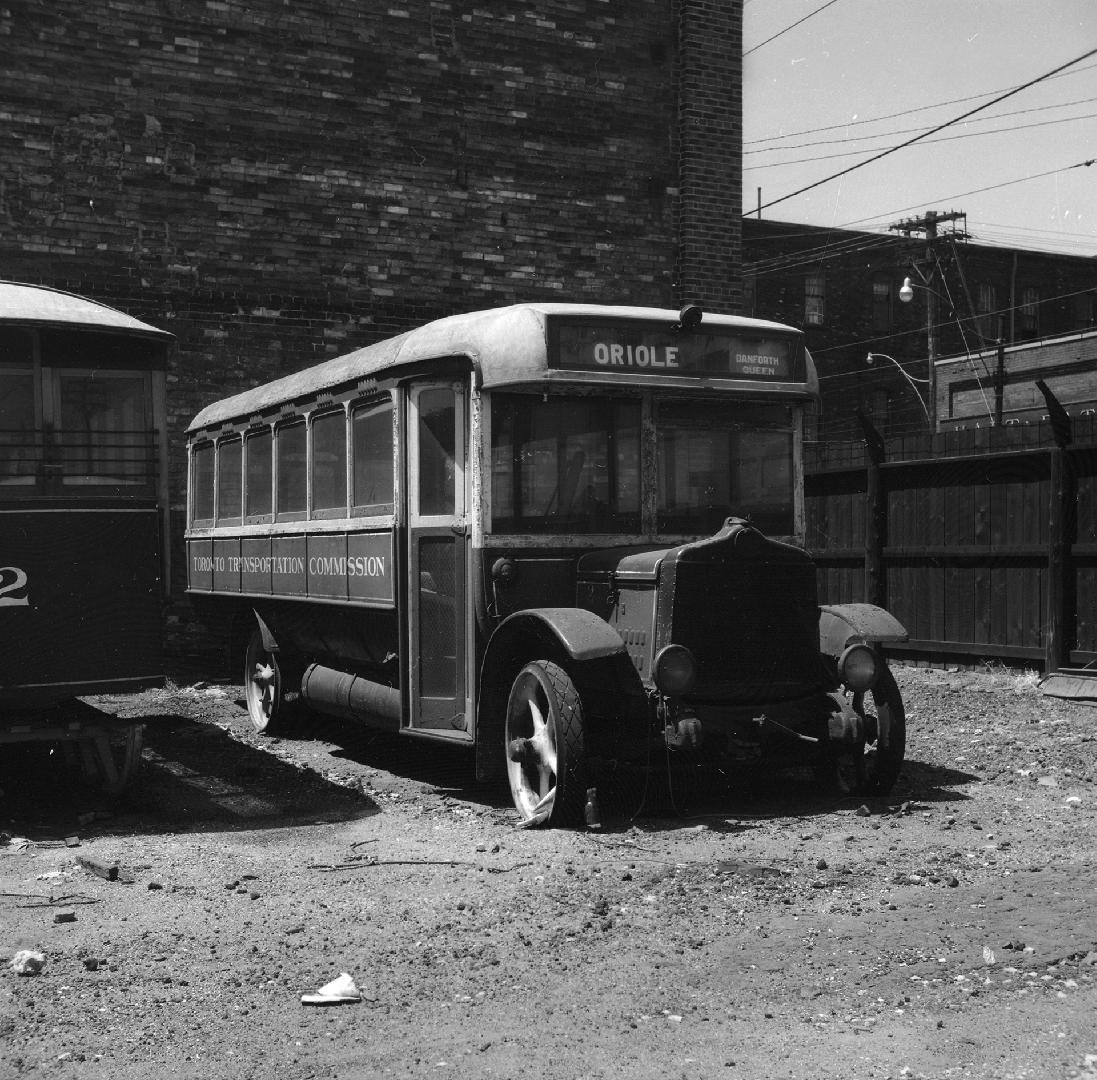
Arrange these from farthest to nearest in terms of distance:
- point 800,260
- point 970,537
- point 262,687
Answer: point 800,260
point 970,537
point 262,687

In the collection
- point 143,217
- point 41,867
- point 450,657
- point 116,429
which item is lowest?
point 41,867

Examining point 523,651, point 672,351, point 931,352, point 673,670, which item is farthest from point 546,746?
point 931,352

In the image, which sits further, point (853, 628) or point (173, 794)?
point (173, 794)

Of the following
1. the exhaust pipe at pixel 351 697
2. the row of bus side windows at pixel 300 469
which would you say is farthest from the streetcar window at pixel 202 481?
the exhaust pipe at pixel 351 697

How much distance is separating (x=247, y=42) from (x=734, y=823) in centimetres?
1053

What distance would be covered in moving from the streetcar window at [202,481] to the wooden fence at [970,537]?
19.8 feet

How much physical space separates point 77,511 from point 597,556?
300 centimetres

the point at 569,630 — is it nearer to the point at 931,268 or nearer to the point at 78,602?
the point at 78,602

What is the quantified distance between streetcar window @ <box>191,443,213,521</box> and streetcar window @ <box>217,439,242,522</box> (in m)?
0.31

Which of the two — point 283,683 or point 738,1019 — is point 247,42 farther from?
point 738,1019

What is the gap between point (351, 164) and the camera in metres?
14.9

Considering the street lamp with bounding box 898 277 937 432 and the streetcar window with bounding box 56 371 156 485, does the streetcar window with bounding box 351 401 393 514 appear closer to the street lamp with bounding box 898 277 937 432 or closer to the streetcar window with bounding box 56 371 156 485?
the streetcar window with bounding box 56 371 156 485

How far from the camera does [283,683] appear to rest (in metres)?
11.4

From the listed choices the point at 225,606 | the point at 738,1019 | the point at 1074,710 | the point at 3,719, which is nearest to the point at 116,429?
the point at 3,719
